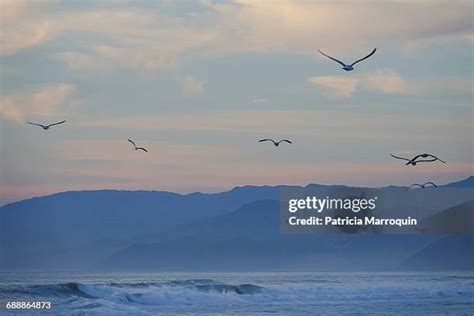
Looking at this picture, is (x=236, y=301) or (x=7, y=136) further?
(x=236, y=301)

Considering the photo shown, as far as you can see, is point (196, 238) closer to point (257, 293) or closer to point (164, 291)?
point (164, 291)

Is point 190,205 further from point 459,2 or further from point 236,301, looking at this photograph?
point 459,2

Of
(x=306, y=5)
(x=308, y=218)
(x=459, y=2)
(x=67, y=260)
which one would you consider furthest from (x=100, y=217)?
(x=459, y=2)

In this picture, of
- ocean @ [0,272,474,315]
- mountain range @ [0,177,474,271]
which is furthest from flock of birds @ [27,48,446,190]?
ocean @ [0,272,474,315]

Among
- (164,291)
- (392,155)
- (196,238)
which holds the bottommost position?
(164,291)

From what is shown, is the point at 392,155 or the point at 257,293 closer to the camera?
the point at 392,155

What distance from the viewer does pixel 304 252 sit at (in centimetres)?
1395

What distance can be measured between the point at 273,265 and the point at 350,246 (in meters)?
0.97

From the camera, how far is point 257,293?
47.3 ft

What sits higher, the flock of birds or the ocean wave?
the flock of birds

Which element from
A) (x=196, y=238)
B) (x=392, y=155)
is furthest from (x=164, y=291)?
(x=392, y=155)

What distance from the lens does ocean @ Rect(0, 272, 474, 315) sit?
45.0 feet

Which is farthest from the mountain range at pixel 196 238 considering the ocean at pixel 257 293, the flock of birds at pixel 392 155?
the flock of birds at pixel 392 155

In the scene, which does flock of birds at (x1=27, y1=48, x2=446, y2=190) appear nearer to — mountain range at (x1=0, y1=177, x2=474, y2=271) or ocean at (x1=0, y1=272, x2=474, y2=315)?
mountain range at (x1=0, y1=177, x2=474, y2=271)
